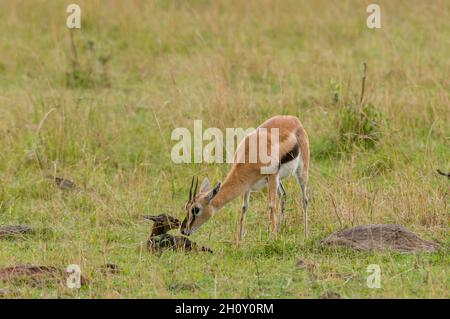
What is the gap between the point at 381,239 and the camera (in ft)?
21.2

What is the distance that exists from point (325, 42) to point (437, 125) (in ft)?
10.5

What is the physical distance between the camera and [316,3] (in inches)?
538

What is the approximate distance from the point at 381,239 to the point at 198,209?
1.22 meters

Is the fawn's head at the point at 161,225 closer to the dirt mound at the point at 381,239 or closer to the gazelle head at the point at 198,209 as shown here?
the gazelle head at the point at 198,209

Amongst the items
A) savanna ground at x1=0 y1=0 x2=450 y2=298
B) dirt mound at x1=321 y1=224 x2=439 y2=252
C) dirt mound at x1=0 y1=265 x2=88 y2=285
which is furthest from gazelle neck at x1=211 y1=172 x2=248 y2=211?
dirt mound at x1=0 y1=265 x2=88 y2=285

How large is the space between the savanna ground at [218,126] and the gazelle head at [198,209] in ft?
A: 0.73

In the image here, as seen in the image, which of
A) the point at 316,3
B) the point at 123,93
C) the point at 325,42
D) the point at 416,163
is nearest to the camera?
the point at 416,163

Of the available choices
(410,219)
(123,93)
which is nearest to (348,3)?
(123,93)

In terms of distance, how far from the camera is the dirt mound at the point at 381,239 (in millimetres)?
6418

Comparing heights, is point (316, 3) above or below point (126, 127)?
above

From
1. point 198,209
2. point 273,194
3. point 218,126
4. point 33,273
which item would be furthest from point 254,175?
point 218,126

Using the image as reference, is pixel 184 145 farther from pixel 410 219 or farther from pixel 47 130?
pixel 410 219
